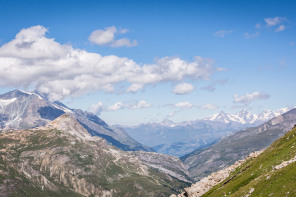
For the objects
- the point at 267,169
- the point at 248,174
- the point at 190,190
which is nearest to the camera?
the point at 267,169

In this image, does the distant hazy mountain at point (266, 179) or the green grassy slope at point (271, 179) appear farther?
the distant hazy mountain at point (266, 179)

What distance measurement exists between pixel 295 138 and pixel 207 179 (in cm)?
3905

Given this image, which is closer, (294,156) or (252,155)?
(294,156)

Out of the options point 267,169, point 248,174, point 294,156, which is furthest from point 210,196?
point 294,156

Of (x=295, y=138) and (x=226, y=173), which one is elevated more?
(x=295, y=138)

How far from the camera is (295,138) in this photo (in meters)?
87.6

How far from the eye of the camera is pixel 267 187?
6325 cm

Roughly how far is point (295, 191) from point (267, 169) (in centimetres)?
2317

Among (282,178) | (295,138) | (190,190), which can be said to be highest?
(295,138)

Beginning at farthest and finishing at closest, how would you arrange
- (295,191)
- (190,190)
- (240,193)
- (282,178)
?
(190,190) → (240,193) → (282,178) → (295,191)

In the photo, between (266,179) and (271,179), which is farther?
(266,179)

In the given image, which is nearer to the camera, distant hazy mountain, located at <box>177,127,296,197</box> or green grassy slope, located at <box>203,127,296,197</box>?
green grassy slope, located at <box>203,127,296,197</box>

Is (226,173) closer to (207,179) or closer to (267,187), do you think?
(207,179)

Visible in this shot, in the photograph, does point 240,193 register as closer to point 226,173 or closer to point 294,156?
point 294,156
